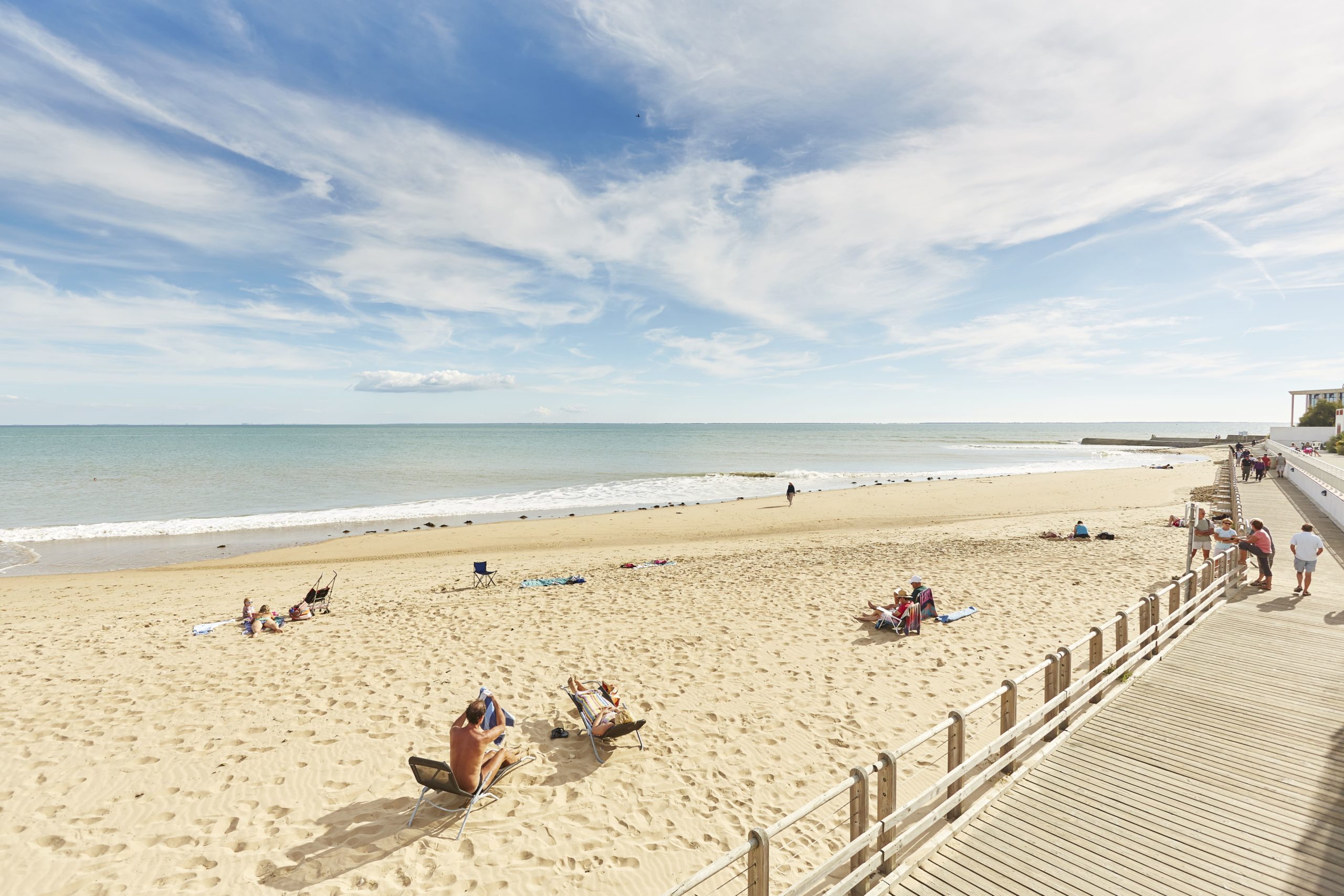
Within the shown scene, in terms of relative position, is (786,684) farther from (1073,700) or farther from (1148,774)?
(1148,774)

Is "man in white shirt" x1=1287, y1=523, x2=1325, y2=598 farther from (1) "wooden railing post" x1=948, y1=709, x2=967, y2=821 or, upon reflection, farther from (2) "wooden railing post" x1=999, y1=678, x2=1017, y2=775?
(1) "wooden railing post" x1=948, y1=709, x2=967, y2=821

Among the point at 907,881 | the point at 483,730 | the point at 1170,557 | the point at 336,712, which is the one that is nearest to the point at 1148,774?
the point at 907,881

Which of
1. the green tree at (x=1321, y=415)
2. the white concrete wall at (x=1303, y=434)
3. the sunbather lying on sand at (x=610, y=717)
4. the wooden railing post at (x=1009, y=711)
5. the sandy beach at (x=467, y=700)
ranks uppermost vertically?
the green tree at (x=1321, y=415)

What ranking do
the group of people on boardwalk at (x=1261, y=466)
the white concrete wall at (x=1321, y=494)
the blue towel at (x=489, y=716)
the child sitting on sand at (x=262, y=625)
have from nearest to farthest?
1. the blue towel at (x=489, y=716)
2. the child sitting on sand at (x=262, y=625)
3. the white concrete wall at (x=1321, y=494)
4. the group of people on boardwalk at (x=1261, y=466)

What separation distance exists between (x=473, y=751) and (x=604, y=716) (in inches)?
62.9

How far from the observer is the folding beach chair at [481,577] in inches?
619

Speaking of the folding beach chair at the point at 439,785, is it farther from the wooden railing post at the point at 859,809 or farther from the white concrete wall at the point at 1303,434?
the white concrete wall at the point at 1303,434

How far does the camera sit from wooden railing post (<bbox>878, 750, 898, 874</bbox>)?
4.81 m

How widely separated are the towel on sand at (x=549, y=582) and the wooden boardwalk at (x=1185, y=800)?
1125 cm

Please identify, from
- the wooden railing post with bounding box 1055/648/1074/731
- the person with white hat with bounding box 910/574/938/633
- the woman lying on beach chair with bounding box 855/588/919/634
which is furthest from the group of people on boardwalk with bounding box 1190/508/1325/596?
the wooden railing post with bounding box 1055/648/1074/731

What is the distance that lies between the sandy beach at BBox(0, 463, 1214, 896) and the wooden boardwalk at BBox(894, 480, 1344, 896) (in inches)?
69.5

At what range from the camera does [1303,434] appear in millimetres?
58969

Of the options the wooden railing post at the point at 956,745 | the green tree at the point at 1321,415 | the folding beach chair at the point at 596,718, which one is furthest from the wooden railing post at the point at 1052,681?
the green tree at the point at 1321,415

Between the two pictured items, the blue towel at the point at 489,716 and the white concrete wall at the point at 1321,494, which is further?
the white concrete wall at the point at 1321,494
